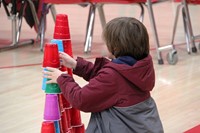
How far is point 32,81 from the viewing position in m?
3.81

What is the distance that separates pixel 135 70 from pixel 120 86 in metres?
0.09

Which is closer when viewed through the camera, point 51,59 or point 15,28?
point 51,59

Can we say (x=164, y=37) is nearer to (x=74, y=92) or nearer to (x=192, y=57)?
(x=192, y=57)

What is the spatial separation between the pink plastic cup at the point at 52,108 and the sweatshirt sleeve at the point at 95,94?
11 cm

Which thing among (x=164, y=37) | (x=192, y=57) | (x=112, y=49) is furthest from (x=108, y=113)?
(x=164, y=37)

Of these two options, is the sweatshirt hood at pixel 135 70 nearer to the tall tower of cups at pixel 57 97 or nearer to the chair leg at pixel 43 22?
the tall tower of cups at pixel 57 97

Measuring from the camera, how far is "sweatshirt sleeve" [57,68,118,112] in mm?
1866

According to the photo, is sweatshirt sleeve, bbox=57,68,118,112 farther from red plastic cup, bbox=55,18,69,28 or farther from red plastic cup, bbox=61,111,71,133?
red plastic cup, bbox=55,18,69,28

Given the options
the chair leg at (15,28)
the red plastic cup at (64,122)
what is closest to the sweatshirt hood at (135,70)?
the red plastic cup at (64,122)

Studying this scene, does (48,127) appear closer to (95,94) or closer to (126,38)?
(95,94)

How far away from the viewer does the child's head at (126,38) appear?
1882mm

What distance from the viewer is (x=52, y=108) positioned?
2.01 metres

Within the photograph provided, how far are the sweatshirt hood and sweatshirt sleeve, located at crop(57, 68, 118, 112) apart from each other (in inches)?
1.9

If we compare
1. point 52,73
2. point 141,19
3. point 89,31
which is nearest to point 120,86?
point 52,73
